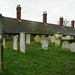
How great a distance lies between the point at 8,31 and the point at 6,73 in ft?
51.8

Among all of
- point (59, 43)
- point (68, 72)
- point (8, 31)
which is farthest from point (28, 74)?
point (8, 31)

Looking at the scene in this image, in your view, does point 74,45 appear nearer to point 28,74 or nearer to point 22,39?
point 22,39

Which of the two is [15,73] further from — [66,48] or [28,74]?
[66,48]

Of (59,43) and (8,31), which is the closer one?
(59,43)

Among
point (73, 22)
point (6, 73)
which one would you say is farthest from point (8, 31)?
point (73, 22)

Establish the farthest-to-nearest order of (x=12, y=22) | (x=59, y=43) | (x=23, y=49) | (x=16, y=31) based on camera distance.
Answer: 1. (x=12, y=22)
2. (x=16, y=31)
3. (x=59, y=43)
4. (x=23, y=49)

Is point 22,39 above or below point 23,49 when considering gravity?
above

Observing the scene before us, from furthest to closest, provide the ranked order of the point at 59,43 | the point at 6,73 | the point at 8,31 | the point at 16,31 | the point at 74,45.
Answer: the point at 16,31 < the point at 8,31 < the point at 59,43 < the point at 74,45 < the point at 6,73

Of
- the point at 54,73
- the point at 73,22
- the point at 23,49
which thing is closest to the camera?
the point at 54,73

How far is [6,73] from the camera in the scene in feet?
12.1

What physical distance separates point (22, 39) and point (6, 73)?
4.20 m

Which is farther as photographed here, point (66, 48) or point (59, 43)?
point (59, 43)

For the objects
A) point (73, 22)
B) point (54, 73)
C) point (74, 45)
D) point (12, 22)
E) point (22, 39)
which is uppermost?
point (73, 22)

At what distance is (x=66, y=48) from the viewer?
9273 mm
